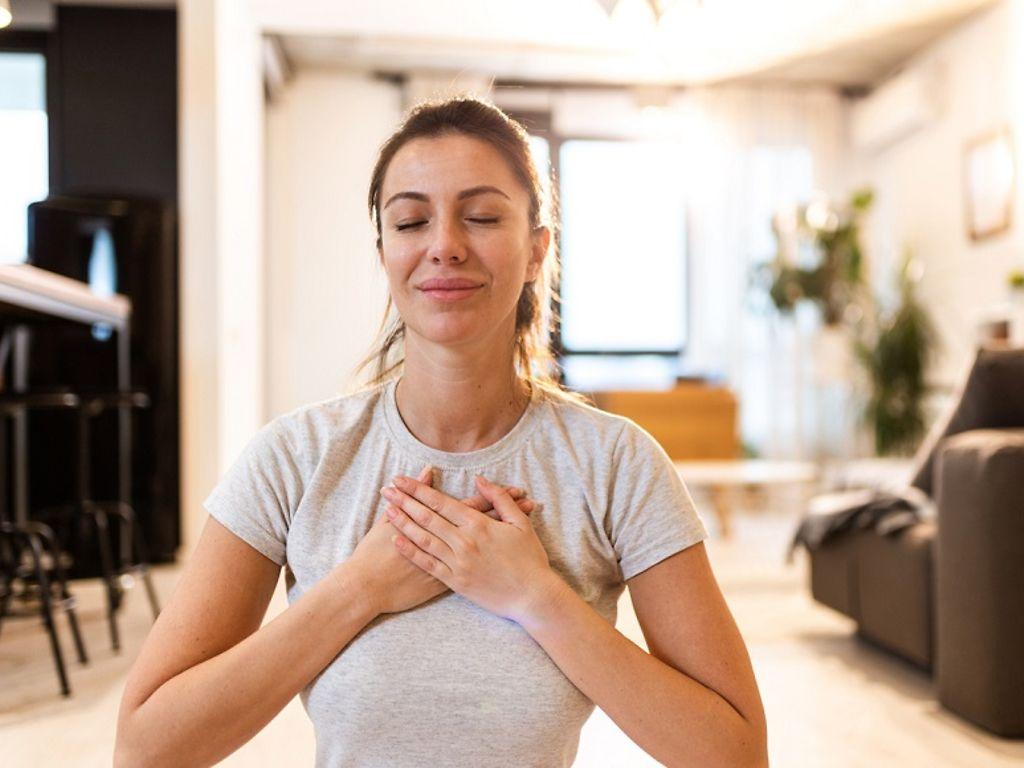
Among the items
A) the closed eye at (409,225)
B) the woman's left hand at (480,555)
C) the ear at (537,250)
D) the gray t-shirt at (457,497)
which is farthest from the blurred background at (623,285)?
the woman's left hand at (480,555)

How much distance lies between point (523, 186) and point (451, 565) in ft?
1.34

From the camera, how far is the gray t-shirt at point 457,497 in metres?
0.96

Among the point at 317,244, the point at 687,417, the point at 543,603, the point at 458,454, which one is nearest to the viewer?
the point at 543,603

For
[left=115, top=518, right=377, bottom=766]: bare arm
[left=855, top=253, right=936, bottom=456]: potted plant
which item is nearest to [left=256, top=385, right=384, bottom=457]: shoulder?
[left=115, top=518, right=377, bottom=766]: bare arm

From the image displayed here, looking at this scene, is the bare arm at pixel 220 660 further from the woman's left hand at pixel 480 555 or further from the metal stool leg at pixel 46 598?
the metal stool leg at pixel 46 598

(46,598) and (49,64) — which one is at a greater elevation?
(49,64)

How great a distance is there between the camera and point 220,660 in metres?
0.96

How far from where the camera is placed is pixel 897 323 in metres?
6.36

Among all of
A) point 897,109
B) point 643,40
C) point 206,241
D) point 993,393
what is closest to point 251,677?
point 993,393

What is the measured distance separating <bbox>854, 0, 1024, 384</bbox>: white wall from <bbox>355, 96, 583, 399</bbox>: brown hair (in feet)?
16.3

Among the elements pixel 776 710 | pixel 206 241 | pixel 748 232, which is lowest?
pixel 776 710

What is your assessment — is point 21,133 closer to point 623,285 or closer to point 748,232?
point 623,285

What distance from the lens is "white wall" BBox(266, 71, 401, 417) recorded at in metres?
7.18

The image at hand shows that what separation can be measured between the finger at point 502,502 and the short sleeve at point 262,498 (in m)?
0.19
